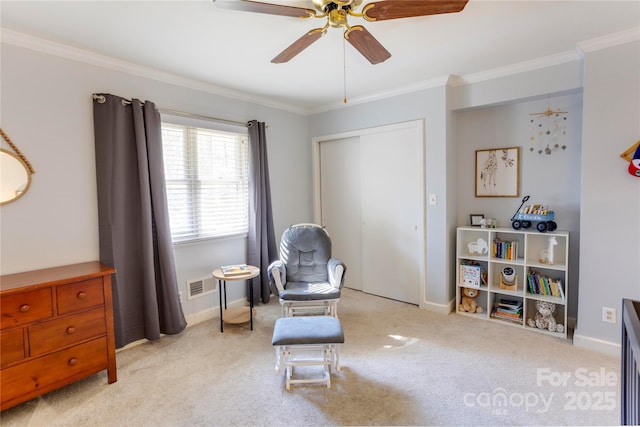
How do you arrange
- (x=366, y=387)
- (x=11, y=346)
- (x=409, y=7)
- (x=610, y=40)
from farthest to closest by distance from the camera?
(x=610, y=40) < (x=366, y=387) < (x=11, y=346) < (x=409, y=7)

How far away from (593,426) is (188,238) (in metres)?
3.26

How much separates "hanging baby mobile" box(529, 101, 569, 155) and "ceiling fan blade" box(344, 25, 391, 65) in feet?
6.31

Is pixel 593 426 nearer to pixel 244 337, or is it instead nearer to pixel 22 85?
pixel 244 337

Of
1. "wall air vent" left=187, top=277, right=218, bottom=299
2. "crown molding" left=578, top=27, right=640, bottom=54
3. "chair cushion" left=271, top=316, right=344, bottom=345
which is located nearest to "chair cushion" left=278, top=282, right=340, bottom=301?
"chair cushion" left=271, top=316, right=344, bottom=345

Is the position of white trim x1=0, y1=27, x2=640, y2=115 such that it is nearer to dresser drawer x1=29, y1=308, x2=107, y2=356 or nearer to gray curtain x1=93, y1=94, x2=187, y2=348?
gray curtain x1=93, y1=94, x2=187, y2=348

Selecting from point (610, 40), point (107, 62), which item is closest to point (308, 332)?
point (107, 62)

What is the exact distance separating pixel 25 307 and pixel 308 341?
1683 millimetres

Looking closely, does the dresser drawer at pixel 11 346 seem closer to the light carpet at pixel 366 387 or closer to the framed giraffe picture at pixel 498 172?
the light carpet at pixel 366 387

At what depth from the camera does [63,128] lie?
237cm

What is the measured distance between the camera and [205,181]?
3.29m

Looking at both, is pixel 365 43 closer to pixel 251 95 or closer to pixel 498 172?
pixel 251 95

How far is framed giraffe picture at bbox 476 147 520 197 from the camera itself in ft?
10.5

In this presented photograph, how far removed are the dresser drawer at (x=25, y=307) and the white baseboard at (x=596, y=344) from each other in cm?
382

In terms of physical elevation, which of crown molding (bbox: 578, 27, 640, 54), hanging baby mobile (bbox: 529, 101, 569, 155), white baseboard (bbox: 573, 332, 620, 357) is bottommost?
white baseboard (bbox: 573, 332, 620, 357)
